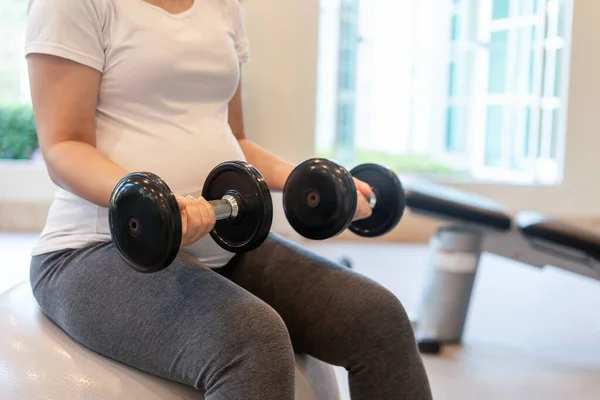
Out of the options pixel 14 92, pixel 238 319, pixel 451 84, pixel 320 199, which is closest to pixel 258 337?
pixel 238 319

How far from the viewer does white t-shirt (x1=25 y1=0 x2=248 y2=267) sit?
37.4 inches

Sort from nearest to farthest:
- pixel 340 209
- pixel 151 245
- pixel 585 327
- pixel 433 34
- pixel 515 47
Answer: pixel 151 245
pixel 340 209
pixel 585 327
pixel 515 47
pixel 433 34

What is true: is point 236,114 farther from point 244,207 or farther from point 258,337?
point 258,337

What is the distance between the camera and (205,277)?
0.88 m

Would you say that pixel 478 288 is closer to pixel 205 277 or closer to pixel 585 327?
pixel 585 327

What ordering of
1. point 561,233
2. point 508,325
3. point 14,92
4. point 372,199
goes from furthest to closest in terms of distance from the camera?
point 14,92
point 508,325
point 561,233
point 372,199

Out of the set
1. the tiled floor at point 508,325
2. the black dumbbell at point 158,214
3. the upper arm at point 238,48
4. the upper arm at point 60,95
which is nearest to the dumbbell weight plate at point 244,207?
the black dumbbell at point 158,214

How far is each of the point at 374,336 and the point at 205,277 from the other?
25 centimetres

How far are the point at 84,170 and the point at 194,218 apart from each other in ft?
0.66

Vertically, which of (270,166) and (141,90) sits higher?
(141,90)

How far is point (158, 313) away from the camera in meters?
0.85

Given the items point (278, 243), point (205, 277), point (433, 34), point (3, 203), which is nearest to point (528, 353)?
point (278, 243)

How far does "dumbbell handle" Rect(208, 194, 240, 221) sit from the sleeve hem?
27 centimetres

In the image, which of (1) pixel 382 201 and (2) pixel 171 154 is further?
(1) pixel 382 201
